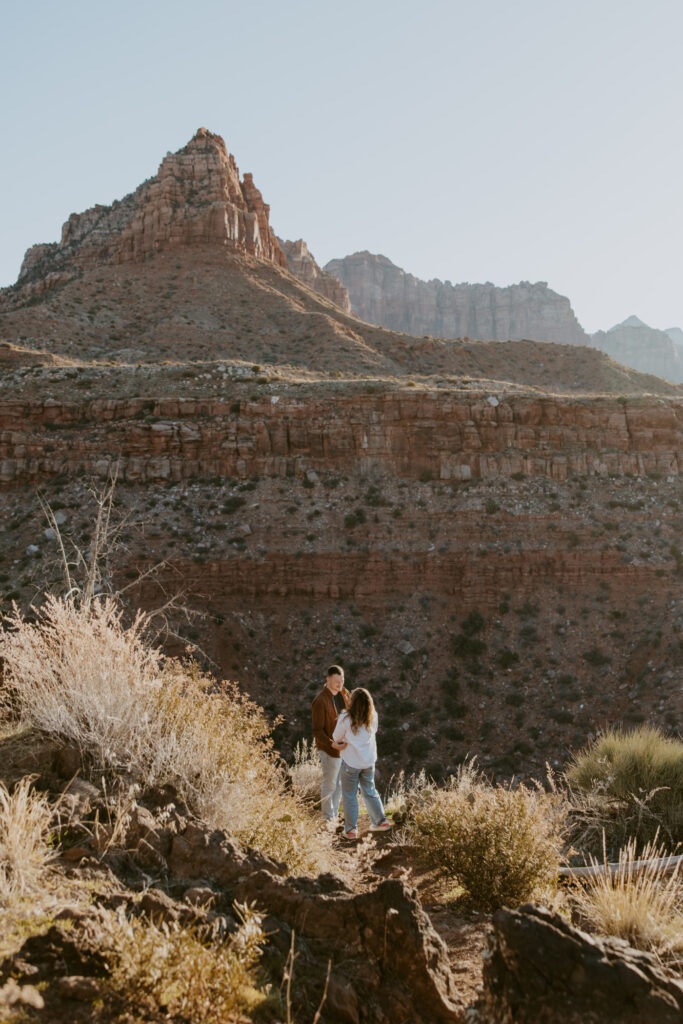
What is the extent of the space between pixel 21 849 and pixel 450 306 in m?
157

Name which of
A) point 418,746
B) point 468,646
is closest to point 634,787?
point 418,746

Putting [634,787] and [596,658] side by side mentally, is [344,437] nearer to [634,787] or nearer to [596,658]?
[596,658]

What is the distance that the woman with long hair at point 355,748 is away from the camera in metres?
7.58

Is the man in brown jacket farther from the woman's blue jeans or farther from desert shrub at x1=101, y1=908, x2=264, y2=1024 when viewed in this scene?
desert shrub at x1=101, y1=908, x2=264, y2=1024

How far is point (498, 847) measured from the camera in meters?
5.53

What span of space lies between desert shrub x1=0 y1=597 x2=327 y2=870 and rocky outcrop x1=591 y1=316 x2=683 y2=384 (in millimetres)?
179256

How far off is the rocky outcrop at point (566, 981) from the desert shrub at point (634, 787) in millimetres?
4262

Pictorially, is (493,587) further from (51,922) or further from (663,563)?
(51,922)

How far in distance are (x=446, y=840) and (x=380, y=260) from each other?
160 meters

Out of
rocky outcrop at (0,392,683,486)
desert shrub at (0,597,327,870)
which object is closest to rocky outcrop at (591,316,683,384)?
rocky outcrop at (0,392,683,486)

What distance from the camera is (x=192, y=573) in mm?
25375

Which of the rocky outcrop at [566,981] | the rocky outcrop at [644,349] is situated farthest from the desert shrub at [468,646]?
the rocky outcrop at [644,349]

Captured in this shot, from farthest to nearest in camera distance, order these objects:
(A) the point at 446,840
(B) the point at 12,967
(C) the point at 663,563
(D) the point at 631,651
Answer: (C) the point at 663,563 → (D) the point at 631,651 → (A) the point at 446,840 → (B) the point at 12,967

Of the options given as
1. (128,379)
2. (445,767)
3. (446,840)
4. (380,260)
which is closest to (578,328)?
(380,260)
